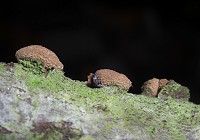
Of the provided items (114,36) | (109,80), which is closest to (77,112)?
(109,80)

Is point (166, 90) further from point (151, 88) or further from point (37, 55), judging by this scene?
point (37, 55)

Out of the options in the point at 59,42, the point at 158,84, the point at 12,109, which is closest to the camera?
the point at 12,109

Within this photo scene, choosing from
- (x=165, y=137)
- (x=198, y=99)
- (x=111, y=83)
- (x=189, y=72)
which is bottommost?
(x=165, y=137)

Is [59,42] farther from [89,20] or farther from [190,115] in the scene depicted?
[190,115]

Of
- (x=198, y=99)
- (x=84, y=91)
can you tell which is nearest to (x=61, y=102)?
(x=84, y=91)

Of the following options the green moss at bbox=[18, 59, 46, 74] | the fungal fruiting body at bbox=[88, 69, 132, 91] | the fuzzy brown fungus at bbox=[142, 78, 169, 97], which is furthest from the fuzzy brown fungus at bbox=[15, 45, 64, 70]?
the fuzzy brown fungus at bbox=[142, 78, 169, 97]

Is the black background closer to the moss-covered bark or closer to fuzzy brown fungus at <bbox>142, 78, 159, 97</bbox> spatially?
fuzzy brown fungus at <bbox>142, 78, 159, 97</bbox>
